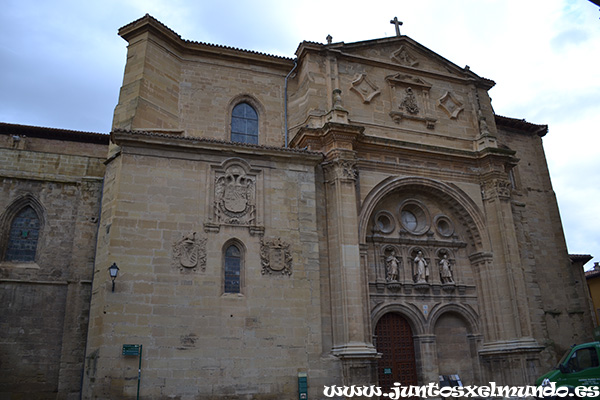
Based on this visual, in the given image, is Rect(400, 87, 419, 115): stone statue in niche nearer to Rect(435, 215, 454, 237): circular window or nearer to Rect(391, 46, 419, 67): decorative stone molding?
Rect(391, 46, 419, 67): decorative stone molding

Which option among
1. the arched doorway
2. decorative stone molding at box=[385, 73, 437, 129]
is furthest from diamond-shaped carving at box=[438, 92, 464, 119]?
the arched doorway

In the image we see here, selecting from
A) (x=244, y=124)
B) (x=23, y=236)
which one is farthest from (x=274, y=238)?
(x=23, y=236)

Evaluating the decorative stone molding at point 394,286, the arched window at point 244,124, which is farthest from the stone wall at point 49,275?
the decorative stone molding at point 394,286

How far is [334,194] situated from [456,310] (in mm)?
6295

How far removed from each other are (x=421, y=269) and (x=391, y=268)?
1.25 m

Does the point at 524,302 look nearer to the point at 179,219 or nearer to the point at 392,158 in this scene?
the point at 392,158

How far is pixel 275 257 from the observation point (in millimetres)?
14266

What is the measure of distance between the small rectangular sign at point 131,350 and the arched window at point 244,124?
8.45 metres

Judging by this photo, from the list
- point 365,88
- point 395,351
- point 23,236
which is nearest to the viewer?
point 23,236

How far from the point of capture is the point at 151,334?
12383 millimetres

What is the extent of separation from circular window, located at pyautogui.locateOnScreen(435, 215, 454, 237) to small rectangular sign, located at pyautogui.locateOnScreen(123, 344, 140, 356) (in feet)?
38.2

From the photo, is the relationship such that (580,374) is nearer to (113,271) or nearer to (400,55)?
(113,271)

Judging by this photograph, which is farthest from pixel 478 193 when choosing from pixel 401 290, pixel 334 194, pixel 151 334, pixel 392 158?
pixel 151 334

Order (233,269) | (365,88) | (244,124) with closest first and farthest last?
(233,269)
(244,124)
(365,88)
